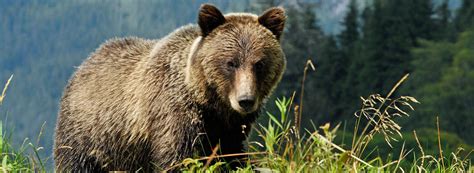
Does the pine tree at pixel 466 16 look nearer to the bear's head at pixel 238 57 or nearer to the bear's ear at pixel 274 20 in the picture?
the bear's ear at pixel 274 20

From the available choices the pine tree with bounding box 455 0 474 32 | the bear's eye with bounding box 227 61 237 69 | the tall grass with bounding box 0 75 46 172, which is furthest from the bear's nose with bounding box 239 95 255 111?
the pine tree with bounding box 455 0 474 32

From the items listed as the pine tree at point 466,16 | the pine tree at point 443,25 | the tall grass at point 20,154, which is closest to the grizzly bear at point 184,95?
the tall grass at point 20,154

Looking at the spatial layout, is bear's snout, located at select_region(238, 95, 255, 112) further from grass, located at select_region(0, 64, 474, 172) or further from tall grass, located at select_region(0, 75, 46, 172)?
tall grass, located at select_region(0, 75, 46, 172)

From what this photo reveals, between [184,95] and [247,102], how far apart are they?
2.22ft

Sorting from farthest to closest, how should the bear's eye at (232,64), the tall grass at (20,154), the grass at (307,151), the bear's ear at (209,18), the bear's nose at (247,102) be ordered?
the bear's ear at (209,18)
the bear's eye at (232,64)
the bear's nose at (247,102)
the tall grass at (20,154)
the grass at (307,151)

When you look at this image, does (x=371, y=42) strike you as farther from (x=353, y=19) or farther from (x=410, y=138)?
(x=410, y=138)

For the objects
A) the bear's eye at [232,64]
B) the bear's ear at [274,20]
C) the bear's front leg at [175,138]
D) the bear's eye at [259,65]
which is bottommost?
the bear's front leg at [175,138]

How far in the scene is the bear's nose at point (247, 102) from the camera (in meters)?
6.99

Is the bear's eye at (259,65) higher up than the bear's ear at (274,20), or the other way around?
the bear's ear at (274,20)

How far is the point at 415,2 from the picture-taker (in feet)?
276

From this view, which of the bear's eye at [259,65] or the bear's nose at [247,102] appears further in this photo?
the bear's eye at [259,65]

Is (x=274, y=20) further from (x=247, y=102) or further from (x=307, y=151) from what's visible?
(x=307, y=151)

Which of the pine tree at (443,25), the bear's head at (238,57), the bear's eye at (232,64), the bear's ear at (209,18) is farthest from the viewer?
the pine tree at (443,25)

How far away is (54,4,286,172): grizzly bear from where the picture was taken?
7.31m
